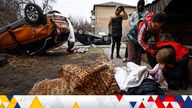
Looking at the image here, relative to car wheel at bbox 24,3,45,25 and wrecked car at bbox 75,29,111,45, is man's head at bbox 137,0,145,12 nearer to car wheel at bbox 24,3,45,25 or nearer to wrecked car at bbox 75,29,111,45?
car wheel at bbox 24,3,45,25

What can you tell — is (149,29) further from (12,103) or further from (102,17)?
(102,17)

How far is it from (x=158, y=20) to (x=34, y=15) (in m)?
7.08

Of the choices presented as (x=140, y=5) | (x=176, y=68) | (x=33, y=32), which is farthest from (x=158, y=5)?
(x=33, y=32)

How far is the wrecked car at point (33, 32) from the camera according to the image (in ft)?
33.6

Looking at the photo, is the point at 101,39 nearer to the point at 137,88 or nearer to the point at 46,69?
the point at 46,69

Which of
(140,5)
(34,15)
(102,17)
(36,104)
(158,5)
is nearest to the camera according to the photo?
(36,104)

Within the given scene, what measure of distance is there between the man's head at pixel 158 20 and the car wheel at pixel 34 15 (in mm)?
6596

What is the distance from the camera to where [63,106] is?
1648 millimetres

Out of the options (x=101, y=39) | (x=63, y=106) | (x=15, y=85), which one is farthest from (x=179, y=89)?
(x=101, y=39)

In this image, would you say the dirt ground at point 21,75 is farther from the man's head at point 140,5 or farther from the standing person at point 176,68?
the standing person at point 176,68

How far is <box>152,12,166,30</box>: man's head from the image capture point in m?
3.98

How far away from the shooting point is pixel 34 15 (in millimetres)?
10211

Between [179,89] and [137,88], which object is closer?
[137,88]

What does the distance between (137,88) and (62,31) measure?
8.98m
